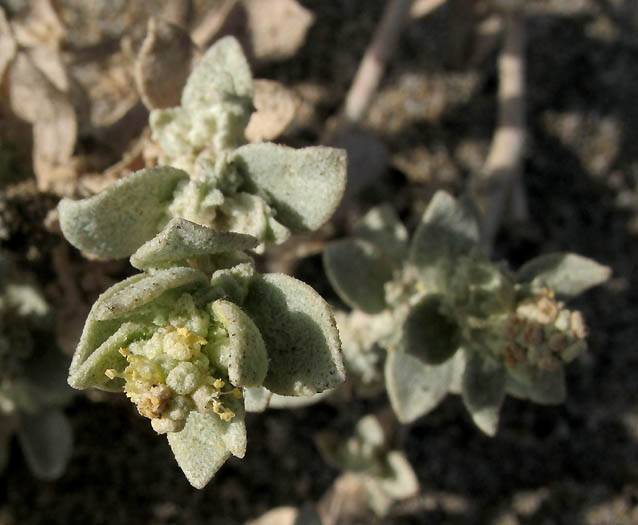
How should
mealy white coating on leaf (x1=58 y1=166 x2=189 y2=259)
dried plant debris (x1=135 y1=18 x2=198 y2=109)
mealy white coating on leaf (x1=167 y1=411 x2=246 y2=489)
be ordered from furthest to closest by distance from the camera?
dried plant debris (x1=135 y1=18 x2=198 y2=109) → mealy white coating on leaf (x1=58 y1=166 x2=189 y2=259) → mealy white coating on leaf (x1=167 y1=411 x2=246 y2=489)

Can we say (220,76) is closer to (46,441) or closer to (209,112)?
(209,112)

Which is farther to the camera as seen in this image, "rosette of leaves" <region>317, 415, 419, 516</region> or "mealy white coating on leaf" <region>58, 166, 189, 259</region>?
"rosette of leaves" <region>317, 415, 419, 516</region>

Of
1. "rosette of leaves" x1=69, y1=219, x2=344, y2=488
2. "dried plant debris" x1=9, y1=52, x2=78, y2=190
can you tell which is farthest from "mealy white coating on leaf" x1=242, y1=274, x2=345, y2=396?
"dried plant debris" x1=9, y1=52, x2=78, y2=190

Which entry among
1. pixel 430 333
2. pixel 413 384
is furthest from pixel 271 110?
pixel 413 384

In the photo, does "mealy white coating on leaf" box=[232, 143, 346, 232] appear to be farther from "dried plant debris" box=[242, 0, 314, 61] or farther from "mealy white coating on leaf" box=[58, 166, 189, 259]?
"dried plant debris" box=[242, 0, 314, 61]

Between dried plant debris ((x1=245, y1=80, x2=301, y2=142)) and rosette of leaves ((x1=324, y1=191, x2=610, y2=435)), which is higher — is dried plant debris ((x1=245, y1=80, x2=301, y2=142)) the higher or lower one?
the higher one

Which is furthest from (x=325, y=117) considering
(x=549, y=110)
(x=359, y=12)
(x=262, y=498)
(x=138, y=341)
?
(x=138, y=341)

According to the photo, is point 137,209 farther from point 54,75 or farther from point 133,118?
point 54,75
